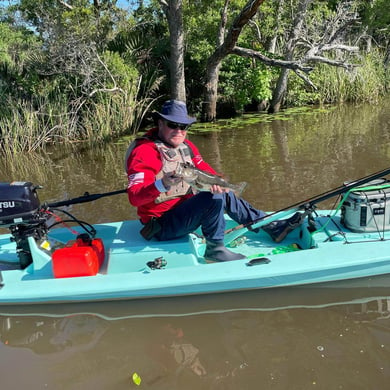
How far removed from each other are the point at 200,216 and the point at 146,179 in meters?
0.60

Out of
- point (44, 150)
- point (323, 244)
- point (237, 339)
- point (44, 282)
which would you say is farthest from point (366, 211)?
point (44, 150)

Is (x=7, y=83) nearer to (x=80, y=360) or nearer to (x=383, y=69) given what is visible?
(x=80, y=360)

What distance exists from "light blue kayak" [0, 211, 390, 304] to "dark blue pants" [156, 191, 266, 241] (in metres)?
0.17

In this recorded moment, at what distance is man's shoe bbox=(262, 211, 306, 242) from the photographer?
4.12 m

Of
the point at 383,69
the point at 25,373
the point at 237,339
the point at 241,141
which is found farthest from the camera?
the point at 383,69

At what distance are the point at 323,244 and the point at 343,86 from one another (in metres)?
12.0

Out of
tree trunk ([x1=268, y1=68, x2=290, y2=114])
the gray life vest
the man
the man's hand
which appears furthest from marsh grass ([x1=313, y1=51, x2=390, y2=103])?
the man's hand

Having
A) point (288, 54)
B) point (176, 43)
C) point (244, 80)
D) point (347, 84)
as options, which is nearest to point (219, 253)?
point (176, 43)

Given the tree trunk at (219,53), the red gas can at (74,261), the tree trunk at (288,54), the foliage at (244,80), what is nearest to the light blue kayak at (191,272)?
the red gas can at (74,261)

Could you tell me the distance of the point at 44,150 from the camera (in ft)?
32.9

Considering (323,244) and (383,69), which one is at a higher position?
(383,69)

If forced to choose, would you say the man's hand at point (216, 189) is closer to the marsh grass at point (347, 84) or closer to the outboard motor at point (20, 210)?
the outboard motor at point (20, 210)

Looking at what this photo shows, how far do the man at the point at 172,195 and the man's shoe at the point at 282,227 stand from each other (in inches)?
1.2

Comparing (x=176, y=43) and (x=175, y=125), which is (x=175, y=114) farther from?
(x=176, y=43)
